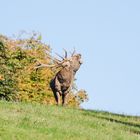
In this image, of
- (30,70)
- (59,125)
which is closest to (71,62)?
(59,125)

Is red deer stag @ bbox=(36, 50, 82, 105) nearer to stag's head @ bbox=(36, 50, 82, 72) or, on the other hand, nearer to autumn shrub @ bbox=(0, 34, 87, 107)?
stag's head @ bbox=(36, 50, 82, 72)

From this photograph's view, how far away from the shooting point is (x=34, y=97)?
59.8 meters

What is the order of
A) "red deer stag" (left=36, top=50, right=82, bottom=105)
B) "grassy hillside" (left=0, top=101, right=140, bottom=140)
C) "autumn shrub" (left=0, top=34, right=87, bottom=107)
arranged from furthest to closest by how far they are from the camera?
"autumn shrub" (left=0, top=34, right=87, bottom=107)
"red deer stag" (left=36, top=50, right=82, bottom=105)
"grassy hillside" (left=0, top=101, right=140, bottom=140)

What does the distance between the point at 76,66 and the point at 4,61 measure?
1397 centimetres

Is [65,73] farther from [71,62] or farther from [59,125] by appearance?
[59,125]

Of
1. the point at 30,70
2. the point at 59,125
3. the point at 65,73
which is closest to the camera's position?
the point at 59,125

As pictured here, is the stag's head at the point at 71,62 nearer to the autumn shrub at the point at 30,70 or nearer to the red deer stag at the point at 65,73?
the red deer stag at the point at 65,73

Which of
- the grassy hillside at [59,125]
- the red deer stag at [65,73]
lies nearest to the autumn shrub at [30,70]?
the red deer stag at [65,73]

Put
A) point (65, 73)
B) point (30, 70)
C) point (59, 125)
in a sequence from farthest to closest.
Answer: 1. point (30, 70)
2. point (65, 73)
3. point (59, 125)

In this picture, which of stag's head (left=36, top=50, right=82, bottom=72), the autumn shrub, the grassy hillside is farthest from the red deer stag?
the autumn shrub

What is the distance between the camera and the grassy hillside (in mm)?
16672

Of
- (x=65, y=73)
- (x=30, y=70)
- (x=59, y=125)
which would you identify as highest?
(x=30, y=70)

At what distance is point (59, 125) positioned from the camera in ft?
61.9

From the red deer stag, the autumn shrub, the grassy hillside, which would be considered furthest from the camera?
the autumn shrub
